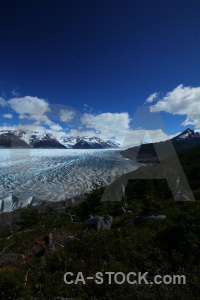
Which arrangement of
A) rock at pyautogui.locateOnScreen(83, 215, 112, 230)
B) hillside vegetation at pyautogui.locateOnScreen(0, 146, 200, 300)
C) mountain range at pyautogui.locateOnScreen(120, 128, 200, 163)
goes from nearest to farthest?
hillside vegetation at pyautogui.locateOnScreen(0, 146, 200, 300)
rock at pyautogui.locateOnScreen(83, 215, 112, 230)
mountain range at pyautogui.locateOnScreen(120, 128, 200, 163)

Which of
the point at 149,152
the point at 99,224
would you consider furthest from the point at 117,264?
the point at 149,152

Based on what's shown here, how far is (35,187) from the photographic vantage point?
3294 cm

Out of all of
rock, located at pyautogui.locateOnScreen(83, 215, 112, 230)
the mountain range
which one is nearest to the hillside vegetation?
rock, located at pyautogui.locateOnScreen(83, 215, 112, 230)

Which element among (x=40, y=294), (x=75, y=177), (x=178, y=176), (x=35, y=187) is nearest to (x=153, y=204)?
(x=40, y=294)

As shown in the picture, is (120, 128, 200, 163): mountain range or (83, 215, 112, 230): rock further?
(120, 128, 200, 163): mountain range

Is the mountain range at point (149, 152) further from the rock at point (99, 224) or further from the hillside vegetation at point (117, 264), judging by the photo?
the hillside vegetation at point (117, 264)

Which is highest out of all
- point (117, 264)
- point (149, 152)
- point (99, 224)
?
point (149, 152)

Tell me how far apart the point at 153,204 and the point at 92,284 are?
8412mm

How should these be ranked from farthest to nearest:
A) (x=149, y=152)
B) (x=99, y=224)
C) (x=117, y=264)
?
(x=149, y=152) < (x=99, y=224) < (x=117, y=264)

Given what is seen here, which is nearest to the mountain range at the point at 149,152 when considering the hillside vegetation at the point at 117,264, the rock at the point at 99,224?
the rock at the point at 99,224

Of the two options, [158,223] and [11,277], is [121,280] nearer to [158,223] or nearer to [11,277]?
[11,277]

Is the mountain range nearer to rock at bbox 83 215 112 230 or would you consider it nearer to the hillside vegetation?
rock at bbox 83 215 112 230

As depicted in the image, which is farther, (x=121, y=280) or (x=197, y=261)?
(x=197, y=261)

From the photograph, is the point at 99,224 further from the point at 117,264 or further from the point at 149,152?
the point at 149,152
